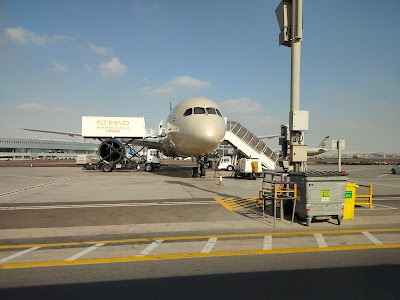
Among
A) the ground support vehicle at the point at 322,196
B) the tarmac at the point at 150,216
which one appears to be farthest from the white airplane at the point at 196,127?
the ground support vehicle at the point at 322,196

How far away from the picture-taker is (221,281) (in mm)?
4848

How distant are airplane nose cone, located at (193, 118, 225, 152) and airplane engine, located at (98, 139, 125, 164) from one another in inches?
562

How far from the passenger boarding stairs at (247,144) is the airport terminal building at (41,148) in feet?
330

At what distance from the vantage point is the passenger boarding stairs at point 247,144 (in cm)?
3134

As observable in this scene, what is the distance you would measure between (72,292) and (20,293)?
703mm

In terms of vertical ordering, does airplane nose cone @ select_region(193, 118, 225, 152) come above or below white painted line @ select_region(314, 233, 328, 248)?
above

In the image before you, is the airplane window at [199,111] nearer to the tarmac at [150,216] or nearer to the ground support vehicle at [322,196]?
the tarmac at [150,216]

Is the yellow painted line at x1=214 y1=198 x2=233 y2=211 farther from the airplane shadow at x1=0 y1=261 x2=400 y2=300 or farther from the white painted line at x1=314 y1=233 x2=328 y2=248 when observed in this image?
the airplane shadow at x1=0 y1=261 x2=400 y2=300

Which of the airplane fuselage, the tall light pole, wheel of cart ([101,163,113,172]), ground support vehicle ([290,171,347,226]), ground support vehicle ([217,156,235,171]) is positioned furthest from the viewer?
ground support vehicle ([217,156,235,171])

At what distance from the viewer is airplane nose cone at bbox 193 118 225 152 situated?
1914 cm

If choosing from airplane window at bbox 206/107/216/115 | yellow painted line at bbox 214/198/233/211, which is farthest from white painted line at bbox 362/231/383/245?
airplane window at bbox 206/107/216/115

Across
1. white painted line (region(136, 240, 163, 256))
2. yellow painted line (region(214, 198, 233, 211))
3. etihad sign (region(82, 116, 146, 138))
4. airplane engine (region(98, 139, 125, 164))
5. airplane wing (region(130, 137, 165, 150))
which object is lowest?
white painted line (region(136, 240, 163, 256))

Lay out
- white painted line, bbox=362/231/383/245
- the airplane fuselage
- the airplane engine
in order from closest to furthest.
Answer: white painted line, bbox=362/231/383/245
the airplane fuselage
the airplane engine

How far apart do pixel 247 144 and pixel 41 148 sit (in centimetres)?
12221
